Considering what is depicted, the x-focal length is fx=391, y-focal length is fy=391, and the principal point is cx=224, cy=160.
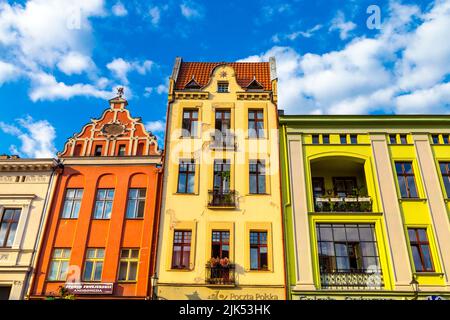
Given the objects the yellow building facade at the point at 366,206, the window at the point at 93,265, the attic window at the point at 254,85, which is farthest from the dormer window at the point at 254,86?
the window at the point at 93,265

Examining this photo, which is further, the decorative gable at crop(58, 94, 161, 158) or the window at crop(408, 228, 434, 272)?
the decorative gable at crop(58, 94, 161, 158)

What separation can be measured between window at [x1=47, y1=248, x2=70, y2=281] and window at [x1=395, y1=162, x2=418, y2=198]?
57.6 ft

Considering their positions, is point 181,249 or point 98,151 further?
point 98,151

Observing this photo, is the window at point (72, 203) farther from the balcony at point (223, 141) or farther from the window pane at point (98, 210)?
the balcony at point (223, 141)

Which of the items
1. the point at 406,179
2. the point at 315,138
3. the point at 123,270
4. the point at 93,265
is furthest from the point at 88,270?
the point at 406,179

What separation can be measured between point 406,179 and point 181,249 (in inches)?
484

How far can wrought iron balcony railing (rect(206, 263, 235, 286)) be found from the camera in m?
18.0

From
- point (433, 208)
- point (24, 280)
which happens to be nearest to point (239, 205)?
point (433, 208)

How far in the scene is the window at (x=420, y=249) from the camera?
18.5 m

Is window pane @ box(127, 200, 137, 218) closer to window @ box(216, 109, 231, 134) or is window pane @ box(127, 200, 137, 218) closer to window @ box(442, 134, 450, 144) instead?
window @ box(216, 109, 231, 134)

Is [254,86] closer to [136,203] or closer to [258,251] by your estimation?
[136,203]

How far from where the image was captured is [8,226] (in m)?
20.7

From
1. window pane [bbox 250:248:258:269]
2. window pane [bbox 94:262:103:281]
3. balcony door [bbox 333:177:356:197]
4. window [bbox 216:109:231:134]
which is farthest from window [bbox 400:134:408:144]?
window pane [bbox 94:262:103:281]
